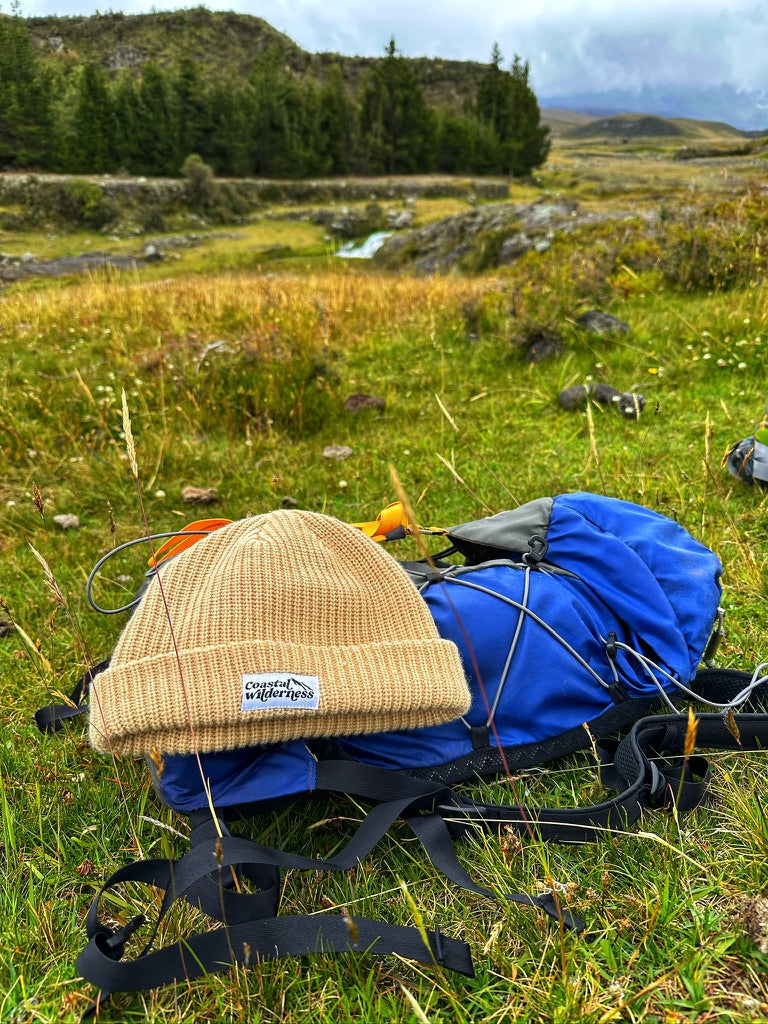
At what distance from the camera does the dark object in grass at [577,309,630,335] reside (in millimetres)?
5836

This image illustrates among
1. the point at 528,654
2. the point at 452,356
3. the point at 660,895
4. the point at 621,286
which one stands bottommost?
the point at 660,895

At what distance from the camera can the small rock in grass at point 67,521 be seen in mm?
3686

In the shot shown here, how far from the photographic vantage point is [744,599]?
262 cm

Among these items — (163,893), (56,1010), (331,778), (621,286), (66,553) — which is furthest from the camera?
(621,286)

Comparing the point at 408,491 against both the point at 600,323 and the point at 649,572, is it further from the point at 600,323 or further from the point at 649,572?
the point at 600,323

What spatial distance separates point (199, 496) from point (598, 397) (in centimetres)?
310

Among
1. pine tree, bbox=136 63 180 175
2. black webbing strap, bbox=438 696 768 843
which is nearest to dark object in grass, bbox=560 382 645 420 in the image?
black webbing strap, bbox=438 696 768 843

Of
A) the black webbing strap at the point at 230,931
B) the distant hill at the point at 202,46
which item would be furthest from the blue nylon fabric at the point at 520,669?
A: the distant hill at the point at 202,46

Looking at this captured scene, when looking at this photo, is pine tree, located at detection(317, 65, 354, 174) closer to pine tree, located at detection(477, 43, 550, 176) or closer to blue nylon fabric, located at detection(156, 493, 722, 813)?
pine tree, located at detection(477, 43, 550, 176)

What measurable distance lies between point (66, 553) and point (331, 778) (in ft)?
8.13

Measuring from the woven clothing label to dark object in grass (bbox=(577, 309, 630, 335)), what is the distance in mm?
5210

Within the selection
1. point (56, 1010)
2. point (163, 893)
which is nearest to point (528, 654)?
point (163, 893)

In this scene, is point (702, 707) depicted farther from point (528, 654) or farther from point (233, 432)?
point (233, 432)

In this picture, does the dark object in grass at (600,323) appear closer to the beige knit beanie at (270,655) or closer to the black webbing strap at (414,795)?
the beige knit beanie at (270,655)
